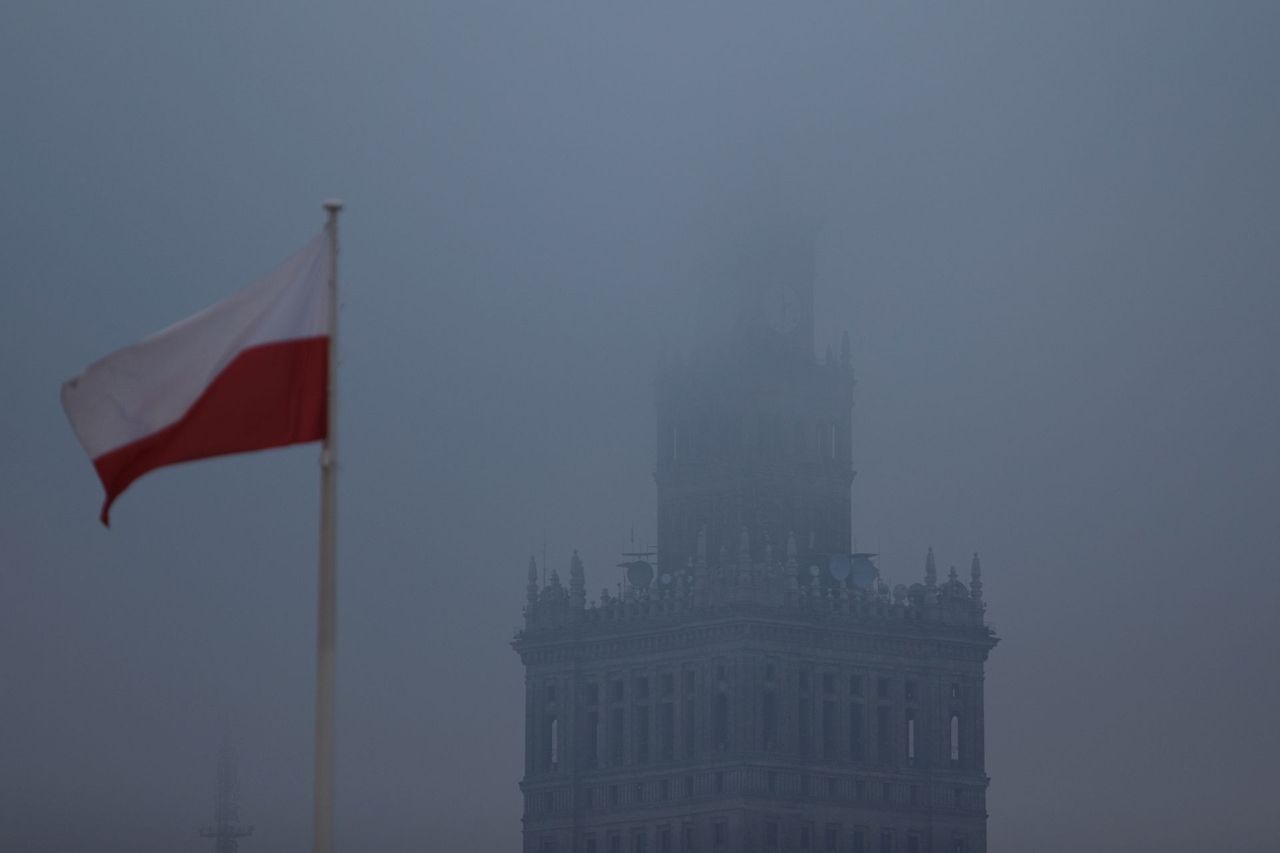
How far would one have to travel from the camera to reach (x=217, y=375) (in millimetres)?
57875

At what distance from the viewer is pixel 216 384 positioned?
190ft

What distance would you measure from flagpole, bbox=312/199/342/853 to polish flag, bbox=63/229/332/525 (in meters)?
0.18

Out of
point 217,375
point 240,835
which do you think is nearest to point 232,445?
point 217,375

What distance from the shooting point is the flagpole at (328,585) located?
57031 millimetres

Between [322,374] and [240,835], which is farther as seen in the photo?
[240,835]

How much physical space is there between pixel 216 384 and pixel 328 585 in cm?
333

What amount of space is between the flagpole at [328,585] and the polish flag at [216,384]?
0.18 m

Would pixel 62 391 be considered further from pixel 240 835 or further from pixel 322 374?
pixel 240 835

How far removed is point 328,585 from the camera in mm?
57531

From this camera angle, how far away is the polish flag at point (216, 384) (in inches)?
2272

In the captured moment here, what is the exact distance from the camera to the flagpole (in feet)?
187

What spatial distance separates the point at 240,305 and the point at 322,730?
20.5ft

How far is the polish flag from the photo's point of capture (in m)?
57.7

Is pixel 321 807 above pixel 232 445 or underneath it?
underneath
